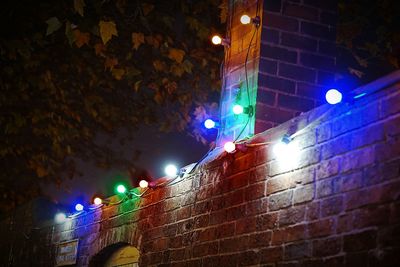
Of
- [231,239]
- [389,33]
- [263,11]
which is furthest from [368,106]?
[389,33]

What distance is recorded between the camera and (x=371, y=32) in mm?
8430

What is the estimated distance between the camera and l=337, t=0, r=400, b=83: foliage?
7930 millimetres

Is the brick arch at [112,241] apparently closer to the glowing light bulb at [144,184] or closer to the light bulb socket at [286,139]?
the glowing light bulb at [144,184]

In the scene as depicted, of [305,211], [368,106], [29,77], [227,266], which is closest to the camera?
[368,106]

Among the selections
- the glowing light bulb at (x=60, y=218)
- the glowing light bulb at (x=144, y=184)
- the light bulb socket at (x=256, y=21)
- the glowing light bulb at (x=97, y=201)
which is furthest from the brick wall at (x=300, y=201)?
the glowing light bulb at (x=60, y=218)

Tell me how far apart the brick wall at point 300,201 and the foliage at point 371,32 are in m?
3.87

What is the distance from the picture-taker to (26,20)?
8719 millimetres

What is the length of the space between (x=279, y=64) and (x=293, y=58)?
16 cm

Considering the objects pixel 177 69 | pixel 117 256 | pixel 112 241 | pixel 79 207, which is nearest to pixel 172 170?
pixel 112 241

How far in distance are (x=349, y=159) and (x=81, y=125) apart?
8.35m

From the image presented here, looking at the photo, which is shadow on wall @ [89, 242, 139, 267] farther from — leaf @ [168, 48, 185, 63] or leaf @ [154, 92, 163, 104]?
leaf @ [154, 92, 163, 104]

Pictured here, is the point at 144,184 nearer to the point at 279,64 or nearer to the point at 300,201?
the point at 279,64

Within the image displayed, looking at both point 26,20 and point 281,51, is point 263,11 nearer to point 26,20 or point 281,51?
point 281,51

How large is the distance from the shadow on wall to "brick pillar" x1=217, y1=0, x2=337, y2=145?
81.3 inches
